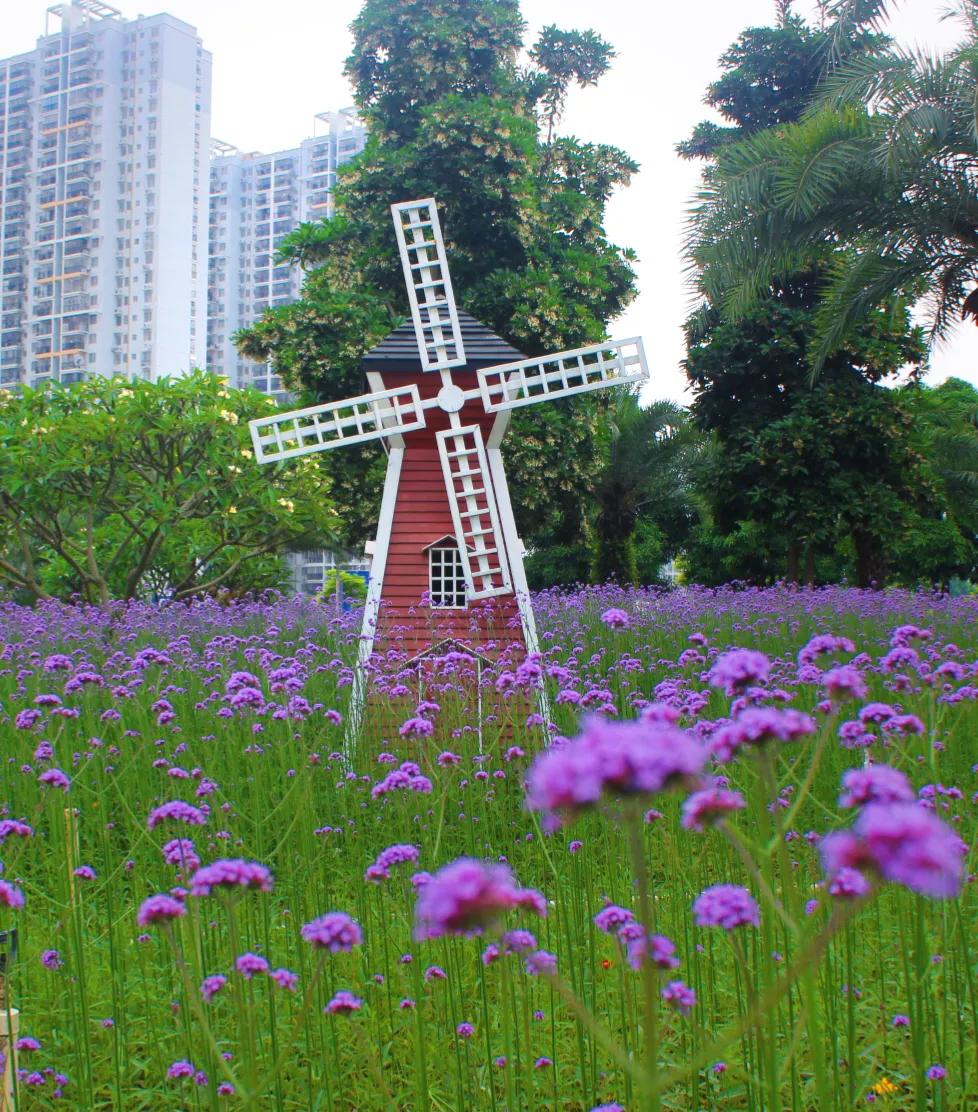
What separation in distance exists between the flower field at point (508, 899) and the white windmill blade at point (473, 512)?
3.37 ft

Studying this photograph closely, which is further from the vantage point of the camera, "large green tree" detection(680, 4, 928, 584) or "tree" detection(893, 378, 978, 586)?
"tree" detection(893, 378, 978, 586)

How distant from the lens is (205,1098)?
353 centimetres

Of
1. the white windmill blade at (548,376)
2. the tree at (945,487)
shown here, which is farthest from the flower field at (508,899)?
the tree at (945,487)

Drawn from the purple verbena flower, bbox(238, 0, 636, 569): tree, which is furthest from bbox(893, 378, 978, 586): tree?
the purple verbena flower

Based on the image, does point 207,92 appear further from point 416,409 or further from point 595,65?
point 416,409

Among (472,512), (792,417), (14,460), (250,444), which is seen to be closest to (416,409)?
(472,512)

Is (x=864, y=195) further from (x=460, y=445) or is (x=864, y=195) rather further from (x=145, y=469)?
(x=145, y=469)

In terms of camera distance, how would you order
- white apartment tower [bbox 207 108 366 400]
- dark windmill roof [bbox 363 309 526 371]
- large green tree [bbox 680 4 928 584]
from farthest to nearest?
white apartment tower [bbox 207 108 366 400], large green tree [bbox 680 4 928 584], dark windmill roof [bbox 363 309 526 371]

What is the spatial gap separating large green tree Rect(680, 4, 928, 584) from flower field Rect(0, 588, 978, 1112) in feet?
32.9

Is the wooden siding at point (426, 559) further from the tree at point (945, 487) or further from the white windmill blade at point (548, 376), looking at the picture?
the tree at point (945, 487)

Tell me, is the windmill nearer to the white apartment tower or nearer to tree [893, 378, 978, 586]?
tree [893, 378, 978, 586]

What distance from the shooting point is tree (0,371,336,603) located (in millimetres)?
12644

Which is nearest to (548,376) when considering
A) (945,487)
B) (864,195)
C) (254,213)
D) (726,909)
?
(864,195)

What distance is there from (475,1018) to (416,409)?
21.3ft
